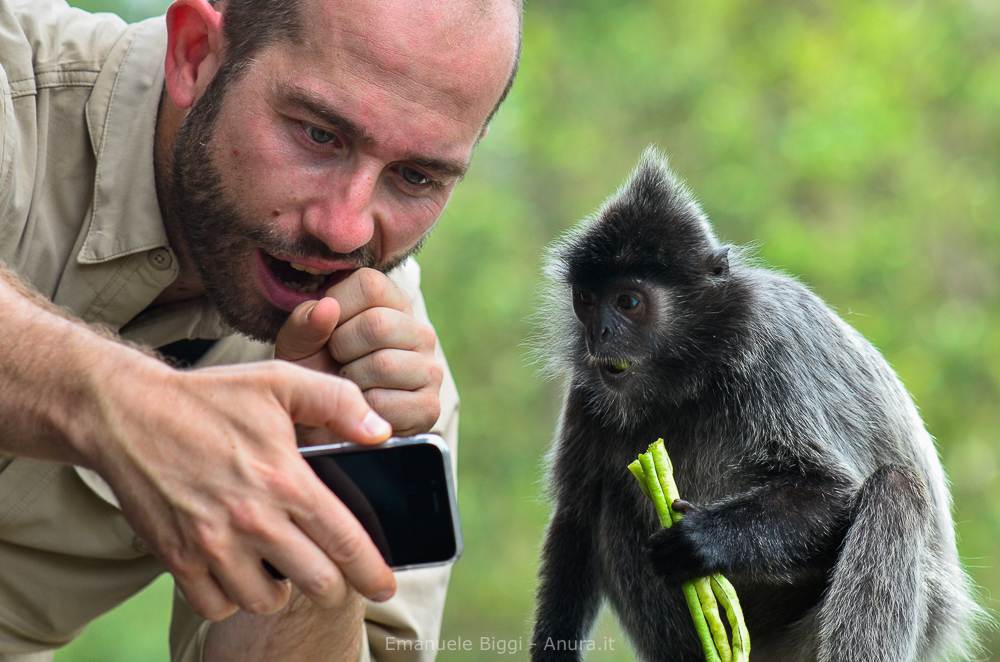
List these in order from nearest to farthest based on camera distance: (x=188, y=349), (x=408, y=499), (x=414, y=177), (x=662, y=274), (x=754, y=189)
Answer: (x=408, y=499)
(x=414, y=177)
(x=662, y=274)
(x=188, y=349)
(x=754, y=189)

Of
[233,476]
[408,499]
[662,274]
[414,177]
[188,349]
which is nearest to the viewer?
[233,476]

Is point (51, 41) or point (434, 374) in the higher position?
point (434, 374)

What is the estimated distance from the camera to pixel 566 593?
7.27ft

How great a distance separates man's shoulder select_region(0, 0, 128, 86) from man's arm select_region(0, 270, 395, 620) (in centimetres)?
146

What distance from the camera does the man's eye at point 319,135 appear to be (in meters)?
1.88

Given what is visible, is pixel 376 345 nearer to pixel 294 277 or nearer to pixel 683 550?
pixel 294 277

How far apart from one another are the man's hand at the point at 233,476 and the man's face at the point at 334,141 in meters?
0.81

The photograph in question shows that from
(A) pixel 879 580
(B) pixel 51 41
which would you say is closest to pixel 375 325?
(A) pixel 879 580

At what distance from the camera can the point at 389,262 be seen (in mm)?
2170

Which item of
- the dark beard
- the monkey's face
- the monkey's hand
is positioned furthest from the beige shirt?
the monkey's hand

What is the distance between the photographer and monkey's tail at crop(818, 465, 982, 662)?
175cm

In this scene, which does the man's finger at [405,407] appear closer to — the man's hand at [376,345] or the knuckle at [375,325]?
the man's hand at [376,345]

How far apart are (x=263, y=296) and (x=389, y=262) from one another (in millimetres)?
313

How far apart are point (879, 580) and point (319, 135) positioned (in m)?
1.48
